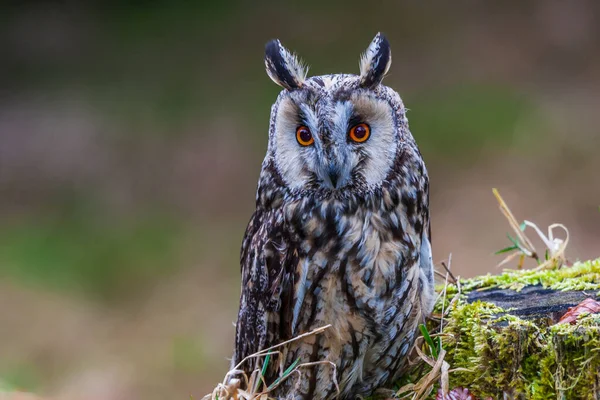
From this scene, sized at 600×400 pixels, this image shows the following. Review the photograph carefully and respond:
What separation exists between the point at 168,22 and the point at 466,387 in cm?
777

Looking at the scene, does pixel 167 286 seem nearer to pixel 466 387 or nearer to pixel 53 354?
pixel 53 354

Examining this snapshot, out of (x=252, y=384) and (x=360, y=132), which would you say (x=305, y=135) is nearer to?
(x=360, y=132)

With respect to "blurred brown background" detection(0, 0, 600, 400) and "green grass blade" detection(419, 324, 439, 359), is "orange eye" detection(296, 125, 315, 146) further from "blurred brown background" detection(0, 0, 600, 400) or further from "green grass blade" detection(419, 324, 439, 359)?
"blurred brown background" detection(0, 0, 600, 400)

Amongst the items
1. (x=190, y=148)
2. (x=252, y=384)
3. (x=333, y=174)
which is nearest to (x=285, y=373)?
(x=252, y=384)

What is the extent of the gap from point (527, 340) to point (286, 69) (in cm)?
86

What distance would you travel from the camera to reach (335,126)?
1.70 meters

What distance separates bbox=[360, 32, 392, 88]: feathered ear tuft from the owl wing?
0.40 metres

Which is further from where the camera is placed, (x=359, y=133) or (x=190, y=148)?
(x=190, y=148)

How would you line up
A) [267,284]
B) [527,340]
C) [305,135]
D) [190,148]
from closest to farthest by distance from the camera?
[527,340] → [305,135] → [267,284] → [190,148]

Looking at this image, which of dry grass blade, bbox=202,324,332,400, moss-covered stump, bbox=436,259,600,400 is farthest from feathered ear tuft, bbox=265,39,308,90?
moss-covered stump, bbox=436,259,600,400

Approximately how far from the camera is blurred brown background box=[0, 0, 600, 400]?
211 inches

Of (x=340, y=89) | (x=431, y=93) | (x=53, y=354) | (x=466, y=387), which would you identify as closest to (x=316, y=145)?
(x=340, y=89)

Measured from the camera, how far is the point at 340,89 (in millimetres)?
1717

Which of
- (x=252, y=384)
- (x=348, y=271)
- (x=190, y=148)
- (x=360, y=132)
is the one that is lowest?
(x=252, y=384)
